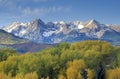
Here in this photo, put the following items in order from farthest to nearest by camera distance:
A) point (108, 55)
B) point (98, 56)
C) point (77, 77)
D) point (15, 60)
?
1. point (108, 55)
2. point (98, 56)
3. point (15, 60)
4. point (77, 77)

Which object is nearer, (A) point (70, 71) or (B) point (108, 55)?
(A) point (70, 71)

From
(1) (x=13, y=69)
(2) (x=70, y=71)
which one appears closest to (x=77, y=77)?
(2) (x=70, y=71)

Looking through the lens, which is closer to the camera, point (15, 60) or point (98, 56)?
point (15, 60)

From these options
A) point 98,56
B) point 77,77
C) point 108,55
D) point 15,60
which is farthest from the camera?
point 108,55

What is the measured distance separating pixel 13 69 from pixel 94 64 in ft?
121

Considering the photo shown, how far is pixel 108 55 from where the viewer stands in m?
194

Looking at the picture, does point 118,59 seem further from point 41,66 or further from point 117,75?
point 41,66

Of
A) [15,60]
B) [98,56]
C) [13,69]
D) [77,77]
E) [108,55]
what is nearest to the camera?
[77,77]

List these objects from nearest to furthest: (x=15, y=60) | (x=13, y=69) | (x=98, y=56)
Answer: (x=13, y=69) → (x=15, y=60) → (x=98, y=56)

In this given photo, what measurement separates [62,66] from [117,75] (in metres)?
24.0

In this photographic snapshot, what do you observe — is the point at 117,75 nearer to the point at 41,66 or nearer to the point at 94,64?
the point at 94,64

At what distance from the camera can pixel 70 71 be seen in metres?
145

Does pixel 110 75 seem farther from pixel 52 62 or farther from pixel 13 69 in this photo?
pixel 13 69

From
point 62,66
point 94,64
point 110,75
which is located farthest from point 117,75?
point 62,66
